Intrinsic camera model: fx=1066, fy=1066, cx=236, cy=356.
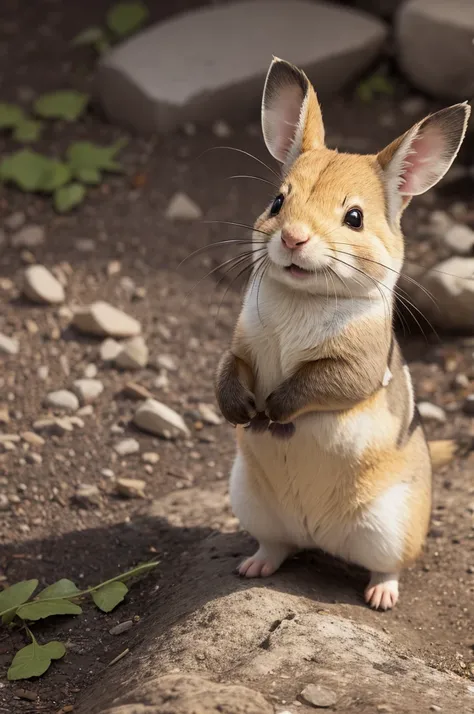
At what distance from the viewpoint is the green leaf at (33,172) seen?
7000mm

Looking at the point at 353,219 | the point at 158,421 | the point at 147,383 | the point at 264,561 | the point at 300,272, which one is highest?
the point at 353,219

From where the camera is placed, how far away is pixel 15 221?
687 centimetres

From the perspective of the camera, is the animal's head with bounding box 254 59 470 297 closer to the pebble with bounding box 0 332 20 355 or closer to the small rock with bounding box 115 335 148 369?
the small rock with bounding box 115 335 148 369

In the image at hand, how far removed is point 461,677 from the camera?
146 inches

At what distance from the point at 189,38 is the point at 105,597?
4975mm

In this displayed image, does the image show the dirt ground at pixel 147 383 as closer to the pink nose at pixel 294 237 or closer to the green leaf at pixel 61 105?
the green leaf at pixel 61 105

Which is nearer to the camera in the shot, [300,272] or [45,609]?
[300,272]

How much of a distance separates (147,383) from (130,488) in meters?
0.97

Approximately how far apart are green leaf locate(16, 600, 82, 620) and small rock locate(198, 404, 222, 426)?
169cm

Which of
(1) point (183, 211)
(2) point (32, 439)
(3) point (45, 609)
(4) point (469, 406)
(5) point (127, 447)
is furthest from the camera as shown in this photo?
(1) point (183, 211)

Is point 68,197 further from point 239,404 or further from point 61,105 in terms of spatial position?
point 239,404

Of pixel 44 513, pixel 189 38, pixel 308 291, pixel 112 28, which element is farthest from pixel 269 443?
pixel 112 28

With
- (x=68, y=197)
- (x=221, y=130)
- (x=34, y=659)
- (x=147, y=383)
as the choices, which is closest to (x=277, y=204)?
(x=34, y=659)

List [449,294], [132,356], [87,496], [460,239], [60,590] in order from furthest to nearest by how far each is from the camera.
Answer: [460,239], [449,294], [132,356], [87,496], [60,590]
